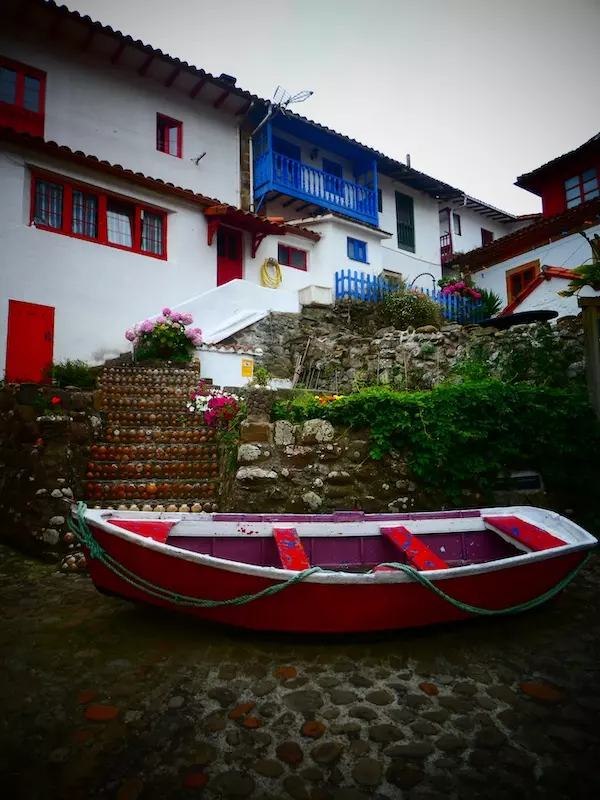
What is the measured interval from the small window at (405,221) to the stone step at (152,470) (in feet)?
48.6

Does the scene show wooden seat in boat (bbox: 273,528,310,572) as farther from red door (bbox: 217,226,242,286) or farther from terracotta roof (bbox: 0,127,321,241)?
red door (bbox: 217,226,242,286)

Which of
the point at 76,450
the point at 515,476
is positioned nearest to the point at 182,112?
the point at 76,450

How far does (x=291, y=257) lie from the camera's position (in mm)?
14070

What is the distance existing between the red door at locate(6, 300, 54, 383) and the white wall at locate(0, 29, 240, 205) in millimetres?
4694

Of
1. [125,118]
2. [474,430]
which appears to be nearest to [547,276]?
[474,430]

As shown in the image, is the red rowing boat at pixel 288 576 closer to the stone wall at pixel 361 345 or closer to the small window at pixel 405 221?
the stone wall at pixel 361 345

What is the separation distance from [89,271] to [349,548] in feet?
29.3

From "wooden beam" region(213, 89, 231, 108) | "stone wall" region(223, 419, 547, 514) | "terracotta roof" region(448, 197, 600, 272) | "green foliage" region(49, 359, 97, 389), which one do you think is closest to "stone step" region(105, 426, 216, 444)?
"stone wall" region(223, 419, 547, 514)

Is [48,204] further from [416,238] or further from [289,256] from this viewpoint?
[416,238]

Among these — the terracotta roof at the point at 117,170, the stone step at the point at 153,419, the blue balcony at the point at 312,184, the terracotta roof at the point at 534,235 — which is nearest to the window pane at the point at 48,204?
the terracotta roof at the point at 117,170

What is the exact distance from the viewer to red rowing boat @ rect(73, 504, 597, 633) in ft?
9.73

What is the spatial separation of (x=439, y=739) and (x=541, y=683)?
967 mm

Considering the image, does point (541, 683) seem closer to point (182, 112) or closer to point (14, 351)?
point (14, 351)

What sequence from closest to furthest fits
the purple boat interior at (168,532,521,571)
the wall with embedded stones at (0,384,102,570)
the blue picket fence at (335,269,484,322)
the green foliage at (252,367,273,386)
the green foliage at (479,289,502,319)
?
the purple boat interior at (168,532,521,571), the wall with embedded stones at (0,384,102,570), the green foliage at (252,367,273,386), the blue picket fence at (335,269,484,322), the green foliage at (479,289,502,319)
